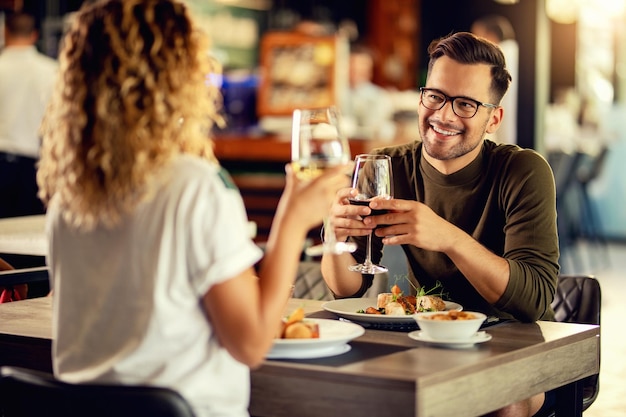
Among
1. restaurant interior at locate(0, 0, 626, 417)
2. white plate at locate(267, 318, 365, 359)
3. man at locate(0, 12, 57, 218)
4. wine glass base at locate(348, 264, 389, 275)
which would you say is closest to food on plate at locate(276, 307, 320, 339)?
white plate at locate(267, 318, 365, 359)

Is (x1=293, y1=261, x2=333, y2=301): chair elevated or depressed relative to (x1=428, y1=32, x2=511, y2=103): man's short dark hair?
depressed

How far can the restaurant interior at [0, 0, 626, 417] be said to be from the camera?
8469 mm

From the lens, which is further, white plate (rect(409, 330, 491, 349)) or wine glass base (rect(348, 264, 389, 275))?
wine glass base (rect(348, 264, 389, 275))

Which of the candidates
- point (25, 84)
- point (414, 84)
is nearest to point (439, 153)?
point (25, 84)

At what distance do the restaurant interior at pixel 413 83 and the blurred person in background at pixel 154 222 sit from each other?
4.44m

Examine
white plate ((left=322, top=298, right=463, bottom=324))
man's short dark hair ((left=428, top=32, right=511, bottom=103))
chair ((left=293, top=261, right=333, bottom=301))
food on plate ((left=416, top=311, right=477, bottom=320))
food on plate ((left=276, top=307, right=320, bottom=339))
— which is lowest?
chair ((left=293, top=261, right=333, bottom=301))

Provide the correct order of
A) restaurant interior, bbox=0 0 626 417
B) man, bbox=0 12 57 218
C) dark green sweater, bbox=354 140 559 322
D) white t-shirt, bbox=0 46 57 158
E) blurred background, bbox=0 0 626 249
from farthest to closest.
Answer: blurred background, bbox=0 0 626 249 < restaurant interior, bbox=0 0 626 417 < white t-shirt, bbox=0 46 57 158 < man, bbox=0 12 57 218 < dark green sweater, bbox=354 140 559 322

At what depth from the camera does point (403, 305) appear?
7.57 feet

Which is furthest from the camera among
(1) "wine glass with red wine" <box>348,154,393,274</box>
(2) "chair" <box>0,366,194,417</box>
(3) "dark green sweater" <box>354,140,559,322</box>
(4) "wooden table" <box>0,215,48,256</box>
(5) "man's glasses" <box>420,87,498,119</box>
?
(4) "wooden table" <box>0,215,48,256</box>

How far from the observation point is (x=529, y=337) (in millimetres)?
2139

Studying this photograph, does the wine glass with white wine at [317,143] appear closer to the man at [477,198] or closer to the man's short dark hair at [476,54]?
the man at [477,198]

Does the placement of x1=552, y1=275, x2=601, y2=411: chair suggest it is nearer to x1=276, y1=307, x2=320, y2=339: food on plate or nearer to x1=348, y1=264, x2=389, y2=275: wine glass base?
x1=348, y1=264, x2=389, y2=275: wine glass base

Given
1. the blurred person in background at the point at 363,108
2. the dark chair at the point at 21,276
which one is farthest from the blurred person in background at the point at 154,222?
the blurred person in background at the point at 363,108

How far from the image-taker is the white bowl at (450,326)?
1995 millimetres
